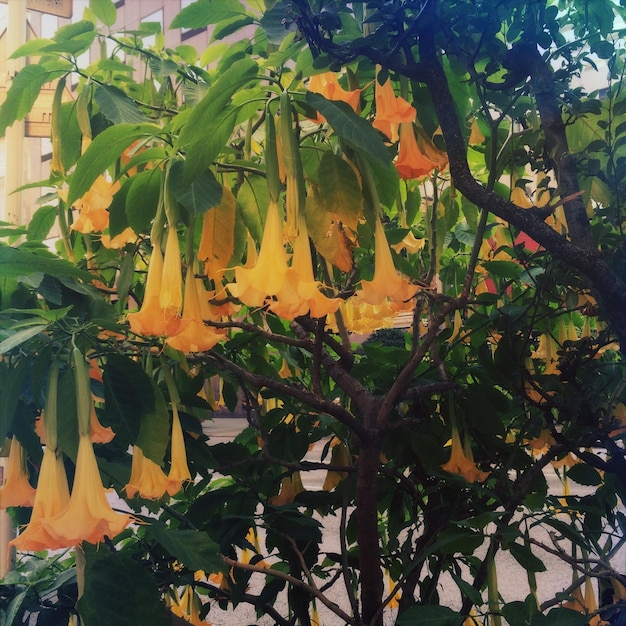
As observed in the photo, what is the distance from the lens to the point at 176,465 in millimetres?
721

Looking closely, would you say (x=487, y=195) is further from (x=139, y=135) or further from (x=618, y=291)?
(x=139, y=135)

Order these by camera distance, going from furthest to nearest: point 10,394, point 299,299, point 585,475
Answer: point 585,475
point 10,394
point 299,299

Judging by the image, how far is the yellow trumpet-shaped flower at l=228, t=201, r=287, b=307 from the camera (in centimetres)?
48

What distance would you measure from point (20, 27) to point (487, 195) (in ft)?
2.76

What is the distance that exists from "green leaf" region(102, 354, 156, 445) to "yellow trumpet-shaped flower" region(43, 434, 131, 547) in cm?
12

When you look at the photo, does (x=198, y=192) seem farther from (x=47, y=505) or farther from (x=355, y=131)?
(x=47, y=505)

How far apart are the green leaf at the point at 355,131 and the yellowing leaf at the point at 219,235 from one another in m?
0.18

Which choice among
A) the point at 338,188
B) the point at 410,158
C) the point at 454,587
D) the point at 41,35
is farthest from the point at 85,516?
the point at 454,587

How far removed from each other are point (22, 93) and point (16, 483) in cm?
47

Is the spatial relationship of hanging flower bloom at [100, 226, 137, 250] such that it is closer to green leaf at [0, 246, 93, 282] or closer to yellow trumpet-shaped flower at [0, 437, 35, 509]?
green leaf at [0, 246, 93, 282]

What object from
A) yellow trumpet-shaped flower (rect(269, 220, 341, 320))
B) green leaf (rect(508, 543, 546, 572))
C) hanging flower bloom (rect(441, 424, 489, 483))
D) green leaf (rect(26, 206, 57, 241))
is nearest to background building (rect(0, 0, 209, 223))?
green leaf (rect(26, 206, 57, 241))

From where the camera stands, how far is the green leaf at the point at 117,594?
0.60 meters

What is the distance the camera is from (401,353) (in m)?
0.97

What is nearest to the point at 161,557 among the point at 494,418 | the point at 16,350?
the point at 16,350
